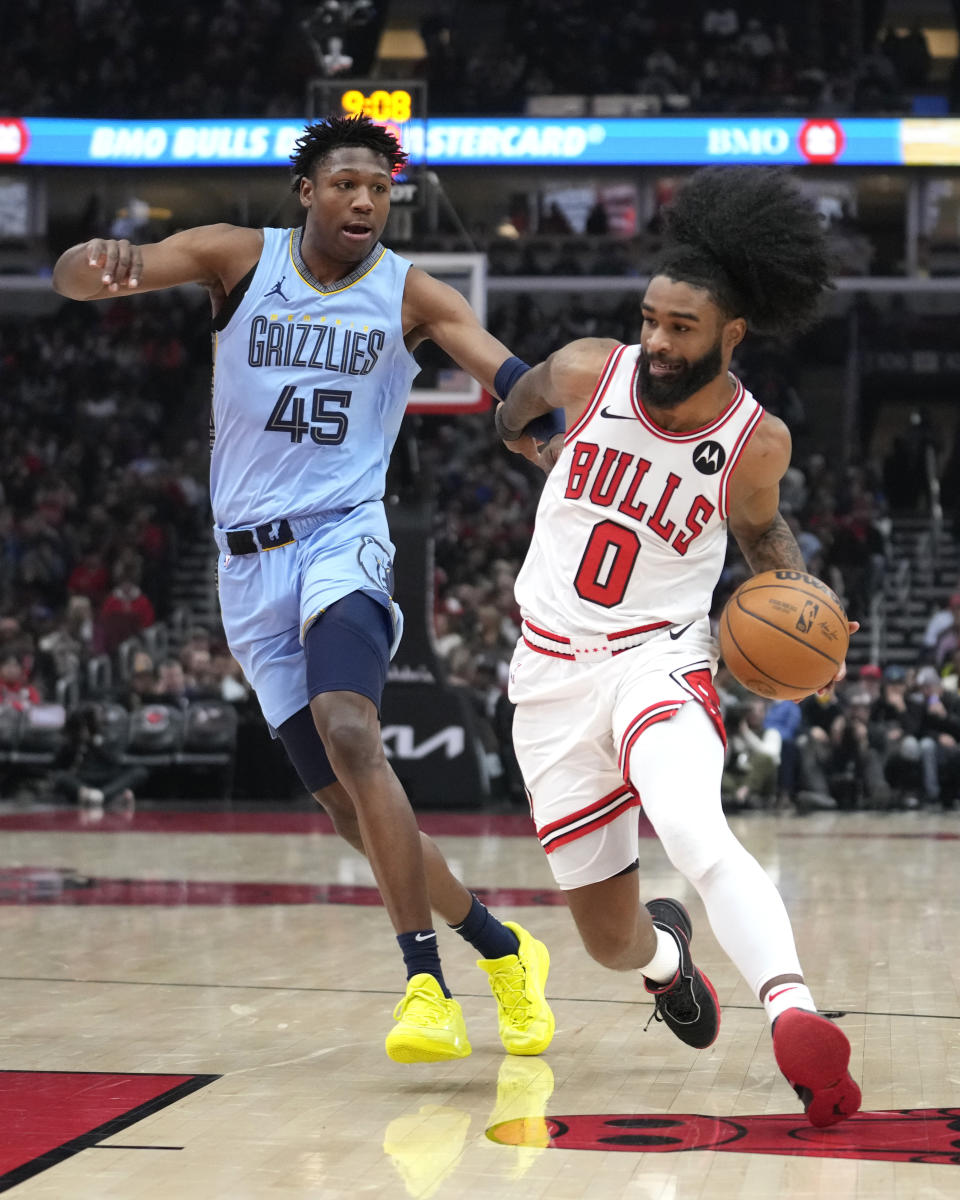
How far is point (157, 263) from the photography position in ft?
13.6

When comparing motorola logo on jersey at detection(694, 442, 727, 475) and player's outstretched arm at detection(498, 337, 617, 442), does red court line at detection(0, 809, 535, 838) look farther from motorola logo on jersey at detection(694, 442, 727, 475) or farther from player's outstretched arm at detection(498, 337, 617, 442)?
motorola logo on jersey at detection(694, 442, 727, 475)

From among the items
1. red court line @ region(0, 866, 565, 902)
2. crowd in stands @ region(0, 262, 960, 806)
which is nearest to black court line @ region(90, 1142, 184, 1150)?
red court line @ region(0, 866, 565, 902)

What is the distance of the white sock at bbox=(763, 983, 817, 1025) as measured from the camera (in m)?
3.34

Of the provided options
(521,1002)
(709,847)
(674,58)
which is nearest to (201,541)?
(674,58)

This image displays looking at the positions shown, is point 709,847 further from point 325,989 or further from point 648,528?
point 325,989

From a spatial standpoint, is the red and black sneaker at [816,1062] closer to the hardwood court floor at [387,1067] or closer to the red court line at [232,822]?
the hardwood court floor at [387,1067]

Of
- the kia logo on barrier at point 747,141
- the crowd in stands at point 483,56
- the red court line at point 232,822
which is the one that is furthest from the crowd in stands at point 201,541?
the crowd in stands at point 483,56

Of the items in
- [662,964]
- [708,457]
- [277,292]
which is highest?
[277,292]

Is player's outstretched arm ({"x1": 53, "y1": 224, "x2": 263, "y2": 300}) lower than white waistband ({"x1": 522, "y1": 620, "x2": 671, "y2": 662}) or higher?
higher

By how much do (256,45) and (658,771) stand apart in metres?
22.2

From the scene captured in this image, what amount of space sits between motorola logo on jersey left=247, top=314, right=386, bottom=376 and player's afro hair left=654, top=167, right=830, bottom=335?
32.7 inches

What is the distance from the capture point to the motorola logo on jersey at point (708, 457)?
3.92m

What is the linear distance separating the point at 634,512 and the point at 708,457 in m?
0.22

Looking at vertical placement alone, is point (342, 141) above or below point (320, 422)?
above
